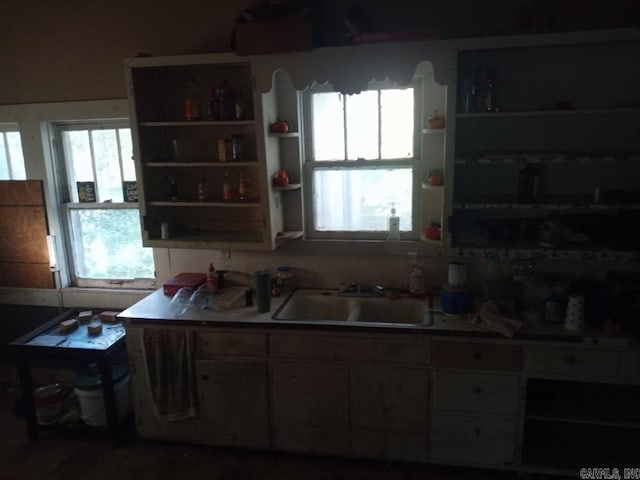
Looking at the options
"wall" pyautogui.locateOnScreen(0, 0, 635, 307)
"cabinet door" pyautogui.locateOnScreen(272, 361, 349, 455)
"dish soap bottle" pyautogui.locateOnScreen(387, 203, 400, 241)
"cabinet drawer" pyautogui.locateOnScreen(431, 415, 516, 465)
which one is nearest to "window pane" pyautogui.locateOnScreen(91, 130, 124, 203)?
"wall" pyautogui.locateOnScreen(0, 0, 635, 307)

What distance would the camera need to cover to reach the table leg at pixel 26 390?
2779 millimetres

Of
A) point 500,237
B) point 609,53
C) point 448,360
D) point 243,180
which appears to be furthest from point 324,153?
point 609,53

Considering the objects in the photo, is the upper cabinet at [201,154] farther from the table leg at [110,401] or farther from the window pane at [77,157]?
the table leg at [110,401]

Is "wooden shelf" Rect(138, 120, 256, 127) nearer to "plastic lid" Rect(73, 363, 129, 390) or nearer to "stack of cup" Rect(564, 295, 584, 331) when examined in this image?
"plastic lid" Rect(73, 363, 129, 390)

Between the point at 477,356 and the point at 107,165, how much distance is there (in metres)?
2.55

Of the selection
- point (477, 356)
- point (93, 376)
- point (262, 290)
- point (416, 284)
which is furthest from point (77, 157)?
point (477, 356)

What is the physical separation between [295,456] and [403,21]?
2.44 m

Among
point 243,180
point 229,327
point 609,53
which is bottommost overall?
point 229,327

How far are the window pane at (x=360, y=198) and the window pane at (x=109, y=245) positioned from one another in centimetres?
123

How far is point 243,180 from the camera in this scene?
2.90 metres

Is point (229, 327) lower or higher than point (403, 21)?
lower

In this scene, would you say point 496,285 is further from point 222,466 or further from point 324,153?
point 222,466

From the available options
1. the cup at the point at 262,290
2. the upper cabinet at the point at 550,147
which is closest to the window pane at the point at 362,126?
the upper cabinet at the point at 550,147

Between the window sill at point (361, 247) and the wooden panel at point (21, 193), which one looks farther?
the wooden panel at point (21, 193)
